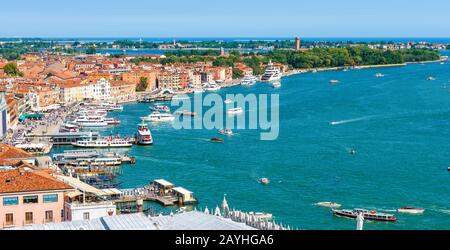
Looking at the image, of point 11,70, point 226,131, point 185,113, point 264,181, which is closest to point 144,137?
point 226,131

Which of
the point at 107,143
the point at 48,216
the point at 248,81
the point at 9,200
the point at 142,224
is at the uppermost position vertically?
the point at 142,224

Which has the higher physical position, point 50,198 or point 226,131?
point 50,198

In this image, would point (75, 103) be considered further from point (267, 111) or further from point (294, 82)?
point (294, 82)

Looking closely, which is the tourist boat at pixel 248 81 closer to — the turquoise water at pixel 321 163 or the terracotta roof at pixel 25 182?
the turquoise water at pixel 321 163

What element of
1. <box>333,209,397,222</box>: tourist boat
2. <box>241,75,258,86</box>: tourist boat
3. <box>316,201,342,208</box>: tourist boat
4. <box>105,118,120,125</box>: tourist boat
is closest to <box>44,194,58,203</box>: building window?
<box>333,209,397,222</box>: tourist boat

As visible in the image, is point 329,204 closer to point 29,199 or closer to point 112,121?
point 29,199
